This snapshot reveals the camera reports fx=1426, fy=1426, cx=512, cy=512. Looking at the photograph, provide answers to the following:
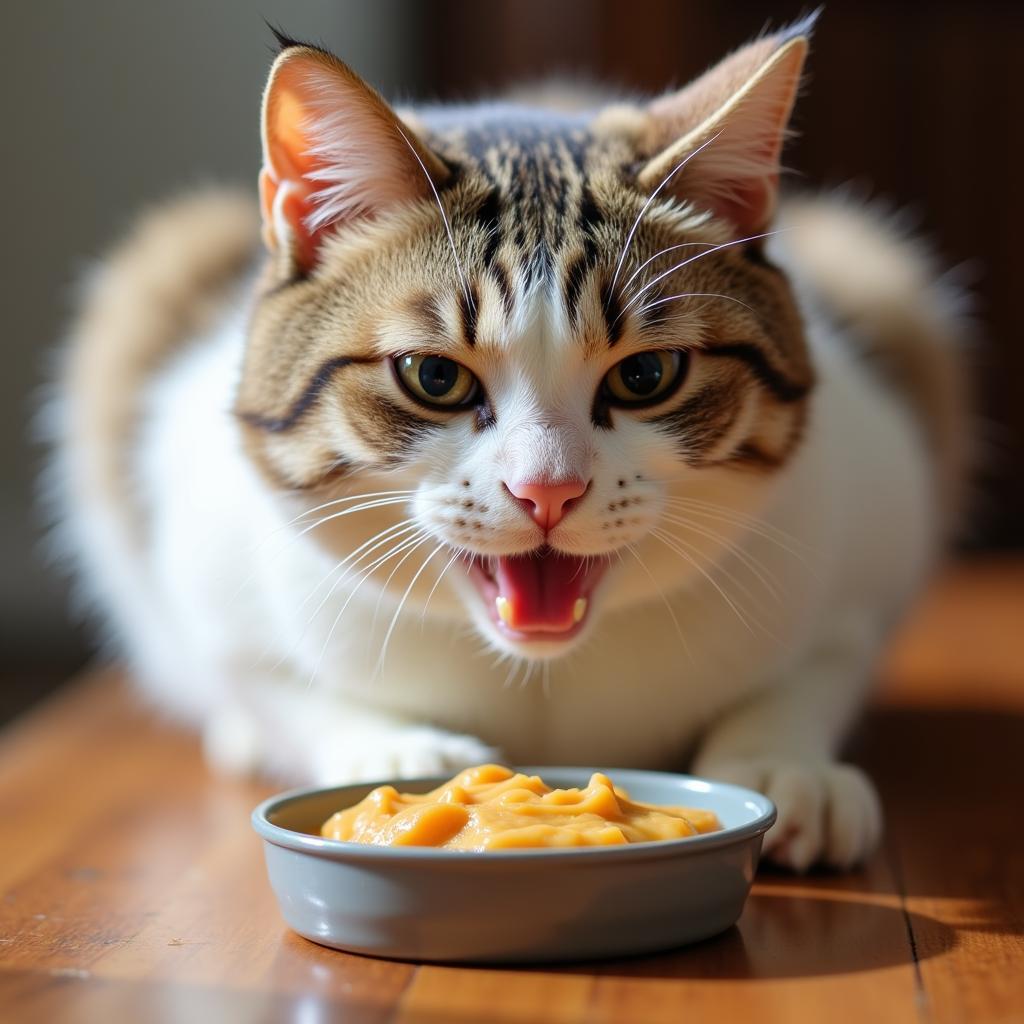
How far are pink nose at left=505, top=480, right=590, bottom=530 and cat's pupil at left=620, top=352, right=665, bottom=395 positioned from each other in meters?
0.15

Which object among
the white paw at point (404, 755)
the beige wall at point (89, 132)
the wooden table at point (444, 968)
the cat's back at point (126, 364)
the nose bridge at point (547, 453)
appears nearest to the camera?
the wooden table at point (444, 968)

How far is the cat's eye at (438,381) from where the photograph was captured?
4.54ft

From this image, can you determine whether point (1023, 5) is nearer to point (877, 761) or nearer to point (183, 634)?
point (877, 761)

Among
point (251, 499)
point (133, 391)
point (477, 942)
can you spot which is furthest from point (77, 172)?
point (477, 942)

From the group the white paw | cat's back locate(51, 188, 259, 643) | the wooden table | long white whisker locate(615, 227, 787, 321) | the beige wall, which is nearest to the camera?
the wooden table

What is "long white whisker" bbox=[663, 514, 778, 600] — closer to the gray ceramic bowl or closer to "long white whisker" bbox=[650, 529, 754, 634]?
"long white whisker" bbox=[650, 529, 754, 634]

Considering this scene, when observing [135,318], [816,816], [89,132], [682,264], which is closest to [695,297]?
[682,264]

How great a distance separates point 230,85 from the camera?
401cm

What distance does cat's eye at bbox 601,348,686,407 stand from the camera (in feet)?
4.61

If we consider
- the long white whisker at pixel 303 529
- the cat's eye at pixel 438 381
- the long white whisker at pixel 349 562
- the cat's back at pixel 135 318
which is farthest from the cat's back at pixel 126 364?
the cat's eye at pixel 438 381

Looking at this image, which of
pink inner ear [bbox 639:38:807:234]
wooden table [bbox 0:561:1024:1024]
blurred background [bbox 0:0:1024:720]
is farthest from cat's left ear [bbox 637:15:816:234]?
blurred background [bbox 0:0:1024:720]

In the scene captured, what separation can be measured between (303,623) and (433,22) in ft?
9.27

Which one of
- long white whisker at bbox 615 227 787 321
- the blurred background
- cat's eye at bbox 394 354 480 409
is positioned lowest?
cat's eye at bbox 394 354 480 409

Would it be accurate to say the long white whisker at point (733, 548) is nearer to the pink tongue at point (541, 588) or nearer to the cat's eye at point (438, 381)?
the pink tongue at point (541, 588)
